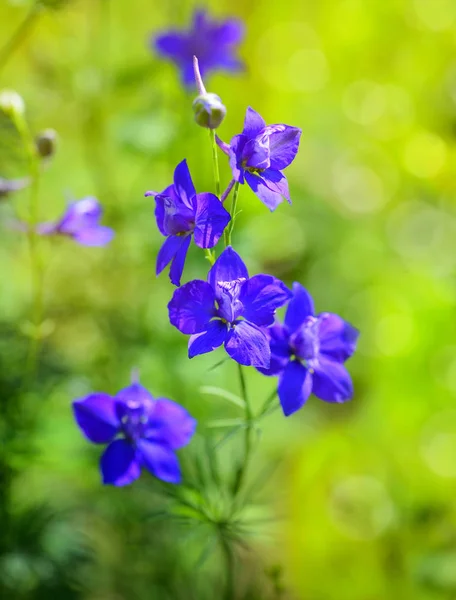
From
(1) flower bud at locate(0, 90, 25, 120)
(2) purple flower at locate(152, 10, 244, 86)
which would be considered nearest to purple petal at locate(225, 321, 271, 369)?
(1) flower bud at locate(0, 90, 25, 120)

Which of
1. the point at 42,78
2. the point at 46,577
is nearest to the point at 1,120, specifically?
the point at 42,78

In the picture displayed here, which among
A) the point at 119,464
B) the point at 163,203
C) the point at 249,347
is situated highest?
the point at 163,203

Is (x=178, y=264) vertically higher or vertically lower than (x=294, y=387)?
higher

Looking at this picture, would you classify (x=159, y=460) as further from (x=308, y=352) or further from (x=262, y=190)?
(x=262, y=190)

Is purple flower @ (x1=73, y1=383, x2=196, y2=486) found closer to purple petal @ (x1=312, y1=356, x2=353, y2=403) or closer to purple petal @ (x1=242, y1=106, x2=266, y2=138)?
purple petal @ (x1=312, y1=356, x2=353, y2=403)

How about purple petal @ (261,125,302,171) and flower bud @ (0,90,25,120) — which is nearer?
purple petal @ (261,125,302,171)

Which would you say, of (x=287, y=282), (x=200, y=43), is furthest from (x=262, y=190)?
(x=287, y=282)

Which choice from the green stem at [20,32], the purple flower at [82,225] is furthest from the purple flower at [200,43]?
the purple flower at [82,225]
